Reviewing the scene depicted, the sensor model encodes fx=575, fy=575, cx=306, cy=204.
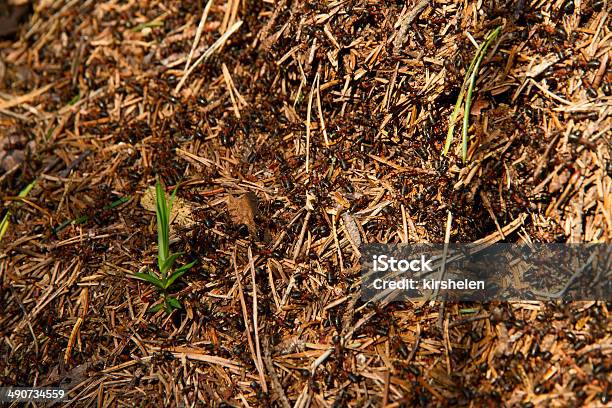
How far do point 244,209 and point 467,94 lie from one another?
5.12ft

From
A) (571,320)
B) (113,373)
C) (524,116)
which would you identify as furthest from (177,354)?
(524,116)

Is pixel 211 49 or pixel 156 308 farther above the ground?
pixel 211 49

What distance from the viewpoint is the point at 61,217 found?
13.5 feet

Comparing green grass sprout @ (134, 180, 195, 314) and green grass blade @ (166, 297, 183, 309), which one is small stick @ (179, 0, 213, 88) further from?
green grass blade @ (166, 297, 183, 309)

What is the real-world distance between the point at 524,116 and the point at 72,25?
12.9 ft
